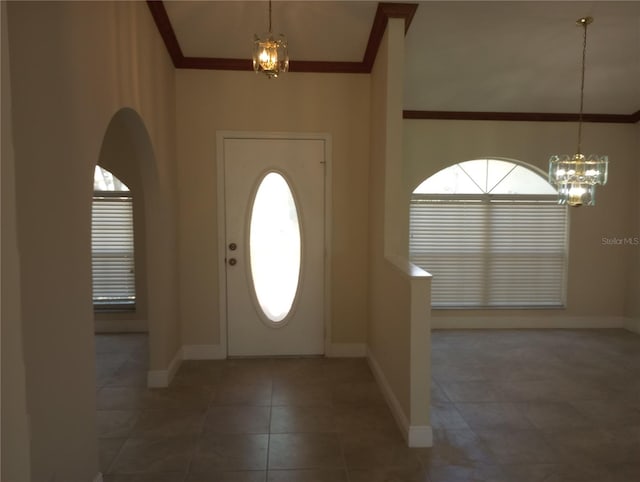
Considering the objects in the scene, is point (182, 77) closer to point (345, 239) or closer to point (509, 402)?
point (345, 239)

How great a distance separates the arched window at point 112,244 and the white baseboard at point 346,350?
242 centimetres

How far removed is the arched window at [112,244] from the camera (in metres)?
4.72

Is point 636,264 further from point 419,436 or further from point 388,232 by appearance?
point 419,436

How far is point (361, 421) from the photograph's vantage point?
111 inches

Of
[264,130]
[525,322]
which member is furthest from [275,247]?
[525,322]

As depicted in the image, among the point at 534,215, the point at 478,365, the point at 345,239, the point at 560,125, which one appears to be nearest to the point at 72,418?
the point at 345,239

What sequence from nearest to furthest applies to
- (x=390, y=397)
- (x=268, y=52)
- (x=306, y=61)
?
(x=268, y=52) → (x=390, y=397) → (x=306, y=61)

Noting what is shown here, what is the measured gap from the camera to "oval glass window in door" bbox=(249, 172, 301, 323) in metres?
3.87

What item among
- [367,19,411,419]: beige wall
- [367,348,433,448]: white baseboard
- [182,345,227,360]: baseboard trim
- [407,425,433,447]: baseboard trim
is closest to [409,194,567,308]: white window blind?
[367,19,411,419]: beige wall

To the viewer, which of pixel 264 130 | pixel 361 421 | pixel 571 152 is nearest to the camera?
pixel 361 421

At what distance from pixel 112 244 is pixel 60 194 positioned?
338 centimetres

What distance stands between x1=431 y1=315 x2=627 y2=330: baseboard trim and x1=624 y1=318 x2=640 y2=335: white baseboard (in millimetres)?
40

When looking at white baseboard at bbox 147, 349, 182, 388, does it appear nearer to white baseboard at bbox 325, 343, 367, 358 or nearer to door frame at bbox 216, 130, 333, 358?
door frame at bbox 216, 130, 333, 358

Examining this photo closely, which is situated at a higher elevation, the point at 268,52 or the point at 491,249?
the point at 268,52
